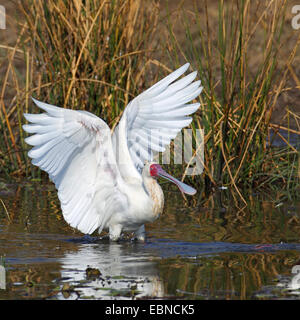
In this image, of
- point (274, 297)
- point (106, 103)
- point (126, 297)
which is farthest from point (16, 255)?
point (106, 103)

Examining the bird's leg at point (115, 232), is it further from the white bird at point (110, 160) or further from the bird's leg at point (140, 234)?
the bird's leg at point (140, 234)

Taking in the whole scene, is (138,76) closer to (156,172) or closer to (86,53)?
(86,53)

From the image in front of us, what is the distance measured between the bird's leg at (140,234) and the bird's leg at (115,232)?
17 centimetres

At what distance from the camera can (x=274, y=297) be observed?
16.3 ft

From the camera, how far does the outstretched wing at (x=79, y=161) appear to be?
6555 millimetres

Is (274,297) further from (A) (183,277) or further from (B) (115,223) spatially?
(B) (115,223)

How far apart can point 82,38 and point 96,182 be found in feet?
7.71

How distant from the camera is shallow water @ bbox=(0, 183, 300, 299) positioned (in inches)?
205

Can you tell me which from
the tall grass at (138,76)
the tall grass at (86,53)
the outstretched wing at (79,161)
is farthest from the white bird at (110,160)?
the tall grass at (86,53)

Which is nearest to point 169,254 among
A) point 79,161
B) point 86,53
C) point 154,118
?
point 79,161

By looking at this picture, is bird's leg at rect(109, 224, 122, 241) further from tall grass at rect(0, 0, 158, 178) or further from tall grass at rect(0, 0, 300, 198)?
tall grass at rect(0, 0, 158, 178)

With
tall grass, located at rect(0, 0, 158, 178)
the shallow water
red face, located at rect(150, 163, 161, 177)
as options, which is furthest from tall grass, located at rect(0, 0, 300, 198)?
red face, located at rect(150, 163, 161, 177)

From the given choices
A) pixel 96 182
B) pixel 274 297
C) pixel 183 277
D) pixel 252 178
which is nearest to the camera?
pixel 274 297

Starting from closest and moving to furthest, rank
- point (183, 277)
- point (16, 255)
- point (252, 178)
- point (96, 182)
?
point (183, 277) → point (16, 255) → point (96, 182) → point (252, 178)
